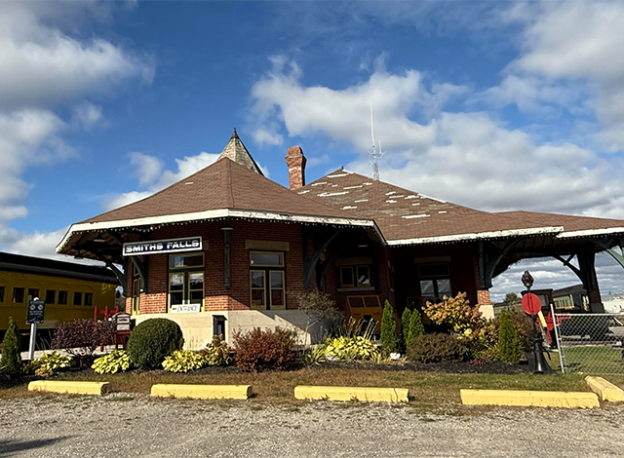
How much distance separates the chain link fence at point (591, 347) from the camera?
396 inches

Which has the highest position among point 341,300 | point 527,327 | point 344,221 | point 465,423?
point 344,221

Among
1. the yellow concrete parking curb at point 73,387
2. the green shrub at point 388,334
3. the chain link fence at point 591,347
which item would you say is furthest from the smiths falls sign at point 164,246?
the chain link fence at point 591,347

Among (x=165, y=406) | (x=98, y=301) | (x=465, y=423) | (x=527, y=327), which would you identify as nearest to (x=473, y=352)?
(x=527, y=327)

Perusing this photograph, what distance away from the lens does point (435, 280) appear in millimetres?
18984

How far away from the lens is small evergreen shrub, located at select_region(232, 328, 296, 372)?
33.3 feet

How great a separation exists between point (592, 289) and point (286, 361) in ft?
61.9

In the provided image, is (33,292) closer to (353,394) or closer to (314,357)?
(314,357)

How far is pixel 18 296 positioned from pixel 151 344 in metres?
10.9

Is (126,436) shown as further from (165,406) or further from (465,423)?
(465,423)

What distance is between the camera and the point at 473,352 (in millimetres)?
11820

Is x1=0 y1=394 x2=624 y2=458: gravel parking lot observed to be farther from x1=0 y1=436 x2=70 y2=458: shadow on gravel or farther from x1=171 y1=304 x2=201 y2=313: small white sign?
x1=171 y1=304 x2=201 y2=313: small white sign

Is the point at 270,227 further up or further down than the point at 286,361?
further up

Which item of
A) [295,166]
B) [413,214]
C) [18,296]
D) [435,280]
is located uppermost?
[295,166]

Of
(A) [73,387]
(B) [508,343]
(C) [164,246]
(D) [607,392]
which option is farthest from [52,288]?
(D) [607,392]
